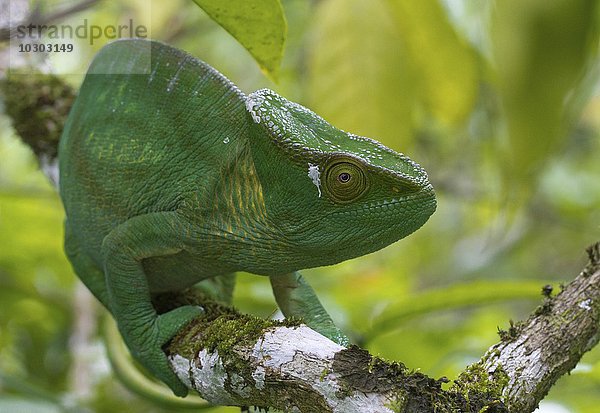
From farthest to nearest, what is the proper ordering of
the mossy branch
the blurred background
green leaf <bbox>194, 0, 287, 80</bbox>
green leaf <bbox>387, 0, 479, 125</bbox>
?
1. green leaf <bbox>387, 0, 479, 125</bbox>
2. the blurred background
3. green leaf <bbox>194, 0, 287, 80</bbox>
4. the mossy branch

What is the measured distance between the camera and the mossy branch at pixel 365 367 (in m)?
0.99

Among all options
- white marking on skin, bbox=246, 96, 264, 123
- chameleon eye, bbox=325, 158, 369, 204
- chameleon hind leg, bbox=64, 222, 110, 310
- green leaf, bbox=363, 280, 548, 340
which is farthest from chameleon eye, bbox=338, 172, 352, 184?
chameleon hind leg, bbox=64, 222, 110, 310

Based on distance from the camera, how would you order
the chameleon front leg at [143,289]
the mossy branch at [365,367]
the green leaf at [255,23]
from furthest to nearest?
the chameleon front leg at [143,289], the green leaf at [255,23], the mossy branch at [365,367]

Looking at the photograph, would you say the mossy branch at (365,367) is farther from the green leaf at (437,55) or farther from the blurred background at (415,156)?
the green leaf at (437,55)

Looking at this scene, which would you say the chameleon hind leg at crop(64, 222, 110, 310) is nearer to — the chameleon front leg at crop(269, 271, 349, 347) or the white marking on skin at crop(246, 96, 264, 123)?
the chameleon front leg at crop(269, 271, 349, 347)

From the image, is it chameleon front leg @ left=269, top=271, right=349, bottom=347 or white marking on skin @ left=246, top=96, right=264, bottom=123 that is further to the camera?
chameleon front leg @ left=269, top=271, right=349, bottom=347

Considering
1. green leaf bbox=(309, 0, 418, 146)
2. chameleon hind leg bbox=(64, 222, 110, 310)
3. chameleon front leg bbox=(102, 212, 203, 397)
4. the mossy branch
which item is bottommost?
the mossy branch

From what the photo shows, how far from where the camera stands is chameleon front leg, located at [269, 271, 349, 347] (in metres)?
1.46

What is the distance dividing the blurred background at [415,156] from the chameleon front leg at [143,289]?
13.8 inches

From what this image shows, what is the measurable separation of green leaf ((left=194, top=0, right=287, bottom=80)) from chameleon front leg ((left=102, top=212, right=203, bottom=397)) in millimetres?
384

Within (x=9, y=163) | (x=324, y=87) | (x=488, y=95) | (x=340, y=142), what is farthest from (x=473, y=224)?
(x=340, y=142)

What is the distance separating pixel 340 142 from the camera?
1242 millimetres

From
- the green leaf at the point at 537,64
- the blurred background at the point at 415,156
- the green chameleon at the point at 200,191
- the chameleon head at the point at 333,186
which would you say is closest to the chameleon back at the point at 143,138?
the green chameleon at the point at 200,191

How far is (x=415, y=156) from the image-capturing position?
12.8 feet
